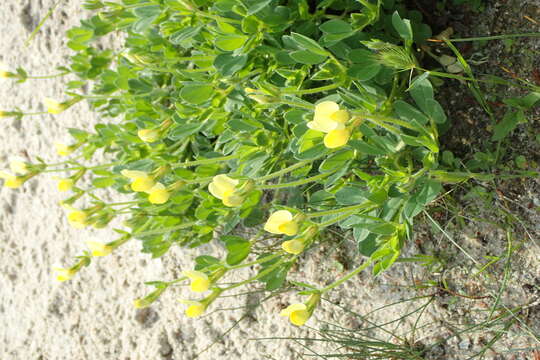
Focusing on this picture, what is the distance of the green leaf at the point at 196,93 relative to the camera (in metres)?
1.73

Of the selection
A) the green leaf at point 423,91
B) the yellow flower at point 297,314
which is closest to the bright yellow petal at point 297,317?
the yellow flower at point 297,314

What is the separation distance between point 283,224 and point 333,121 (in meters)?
0.27

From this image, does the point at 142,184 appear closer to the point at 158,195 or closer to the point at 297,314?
the point at 158,195

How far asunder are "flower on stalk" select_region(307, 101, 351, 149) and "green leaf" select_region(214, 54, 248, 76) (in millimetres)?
476

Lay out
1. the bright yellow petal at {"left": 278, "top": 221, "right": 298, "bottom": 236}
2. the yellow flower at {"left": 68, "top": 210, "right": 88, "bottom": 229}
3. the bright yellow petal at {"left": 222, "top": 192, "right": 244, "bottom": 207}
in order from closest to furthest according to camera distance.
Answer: the bright yellow petal at {"left": 278, "top": 221, "right": 298, "bottom": 236}
the bright yellow petal at {"left": 222, "top": 192, "right": 244, "bottom": 207}
the yellow flower at {"left": 68, "top": 210, "right": 88, "bottom": 229}

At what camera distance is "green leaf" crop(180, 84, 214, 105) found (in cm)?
173

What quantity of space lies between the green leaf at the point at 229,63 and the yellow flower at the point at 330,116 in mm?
480

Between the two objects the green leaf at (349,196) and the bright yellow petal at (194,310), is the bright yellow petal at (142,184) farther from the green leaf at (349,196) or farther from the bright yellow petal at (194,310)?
the green leaf at (349,196)

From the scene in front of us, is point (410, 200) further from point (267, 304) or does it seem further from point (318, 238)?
point (267, 304)

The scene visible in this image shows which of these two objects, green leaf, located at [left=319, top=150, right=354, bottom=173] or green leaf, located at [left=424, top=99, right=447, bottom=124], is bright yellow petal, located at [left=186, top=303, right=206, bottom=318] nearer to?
green leaf, located at [left=319, top=150, right=354, bottom=173]

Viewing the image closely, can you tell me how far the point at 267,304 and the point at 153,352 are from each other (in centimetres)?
62

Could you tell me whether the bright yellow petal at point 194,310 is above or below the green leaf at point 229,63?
below

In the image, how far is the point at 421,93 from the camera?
1.44 m

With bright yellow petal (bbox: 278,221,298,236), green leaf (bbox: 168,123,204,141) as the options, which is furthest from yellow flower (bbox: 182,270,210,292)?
green leaf (bbox: 168,123,204,141)
